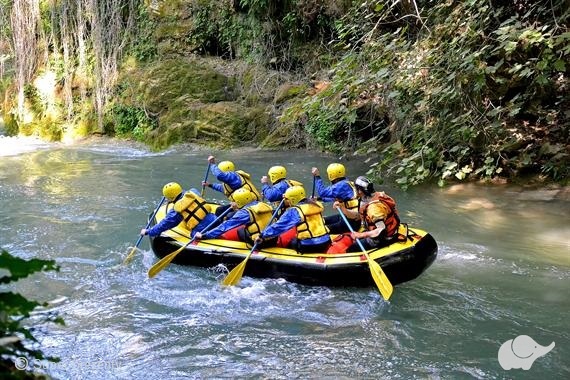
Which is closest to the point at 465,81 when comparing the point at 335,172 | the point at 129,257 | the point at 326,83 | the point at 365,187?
the point at 335,172

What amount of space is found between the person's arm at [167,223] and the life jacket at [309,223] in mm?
1354

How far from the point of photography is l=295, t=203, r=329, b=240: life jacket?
5.34 meters

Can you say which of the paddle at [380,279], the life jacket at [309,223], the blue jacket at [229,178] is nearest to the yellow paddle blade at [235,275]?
the life jacket at [309,223]

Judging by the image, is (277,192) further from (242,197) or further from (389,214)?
(389,214)

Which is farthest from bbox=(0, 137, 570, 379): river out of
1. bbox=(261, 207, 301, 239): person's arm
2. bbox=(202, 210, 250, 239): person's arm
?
bbox=(261, 207, 301, 239): person's arm

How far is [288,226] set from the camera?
17.5ft

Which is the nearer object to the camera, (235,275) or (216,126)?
(235,275)

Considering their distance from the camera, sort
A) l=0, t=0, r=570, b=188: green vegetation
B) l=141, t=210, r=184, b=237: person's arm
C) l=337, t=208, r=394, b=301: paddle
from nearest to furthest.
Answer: l=337, t=208, r=394, b=301: paddle, l=141, t=210, r=184, b=237: person's arm, l=0, t=0, r=570, b=188: green vegetation

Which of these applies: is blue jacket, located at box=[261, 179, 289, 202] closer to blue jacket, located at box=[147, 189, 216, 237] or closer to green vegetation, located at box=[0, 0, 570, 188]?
green vegetation, located at box=[0, 0, 570, 188]

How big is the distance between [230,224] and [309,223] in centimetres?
87

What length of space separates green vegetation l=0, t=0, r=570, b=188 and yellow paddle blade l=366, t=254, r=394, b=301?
1932 millimetres

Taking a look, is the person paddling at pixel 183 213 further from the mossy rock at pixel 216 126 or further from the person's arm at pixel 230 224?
the mossy rock at pixel 216 126

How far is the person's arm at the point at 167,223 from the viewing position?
5.84 meters

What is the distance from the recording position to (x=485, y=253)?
620 cm
